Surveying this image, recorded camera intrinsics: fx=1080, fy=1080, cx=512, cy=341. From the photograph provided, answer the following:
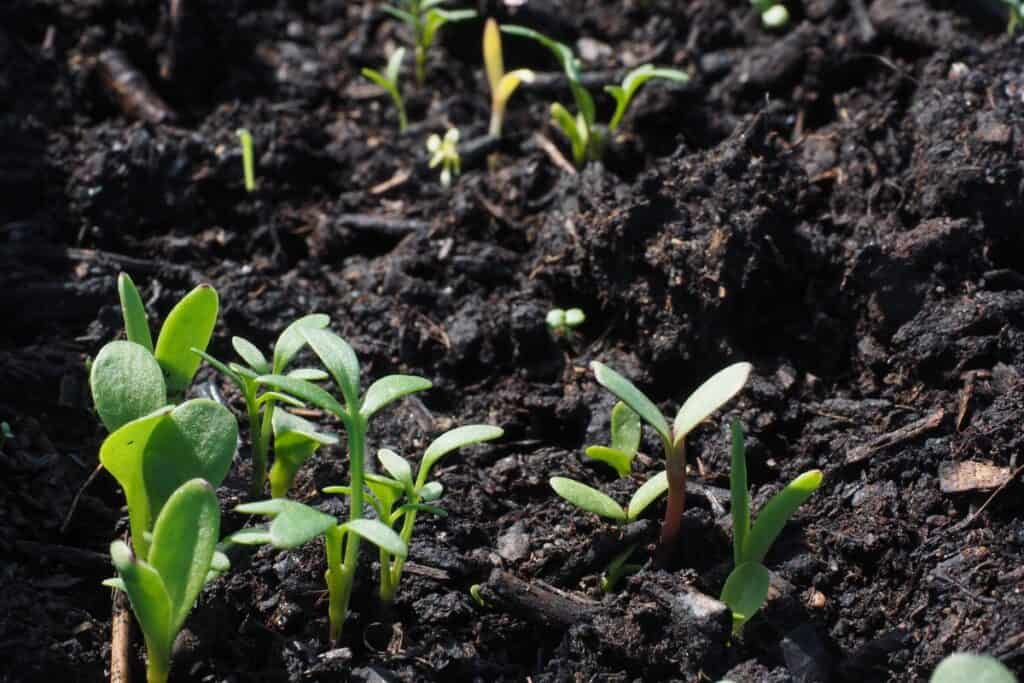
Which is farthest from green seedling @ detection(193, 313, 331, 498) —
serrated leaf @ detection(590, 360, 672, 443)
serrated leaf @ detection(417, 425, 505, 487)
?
serrated leaf @ detection(590, 360, 672, 443)

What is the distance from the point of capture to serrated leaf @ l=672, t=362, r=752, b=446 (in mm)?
1521

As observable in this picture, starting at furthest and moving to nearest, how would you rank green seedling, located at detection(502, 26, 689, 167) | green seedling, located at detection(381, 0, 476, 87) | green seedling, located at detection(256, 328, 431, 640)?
1. green seedling, located at detection(381, 0, 476, 87)
2. green seedling, located at detection(502, 26, 689, 167)
3. green seedling, located at detection(256, 328, 431, 640)

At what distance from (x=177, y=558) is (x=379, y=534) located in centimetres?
27

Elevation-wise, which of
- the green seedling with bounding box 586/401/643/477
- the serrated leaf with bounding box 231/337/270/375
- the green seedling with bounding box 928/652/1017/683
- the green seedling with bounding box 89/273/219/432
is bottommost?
the green seedling with bounding box 586/401/643/477

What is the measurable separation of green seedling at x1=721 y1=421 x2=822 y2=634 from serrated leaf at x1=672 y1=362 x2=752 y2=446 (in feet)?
0.17

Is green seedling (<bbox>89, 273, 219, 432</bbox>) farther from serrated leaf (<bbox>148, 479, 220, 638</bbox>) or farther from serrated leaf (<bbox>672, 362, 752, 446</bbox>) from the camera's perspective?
serrated leaf (<bbox>672, 362, 752, 446</bbox>)

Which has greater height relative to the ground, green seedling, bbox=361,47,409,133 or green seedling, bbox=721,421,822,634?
green seedling, bbox=361,47,409,133

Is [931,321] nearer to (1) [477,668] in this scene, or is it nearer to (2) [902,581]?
(2) [902,581]

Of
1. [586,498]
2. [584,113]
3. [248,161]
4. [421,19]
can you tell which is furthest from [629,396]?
[421,19]

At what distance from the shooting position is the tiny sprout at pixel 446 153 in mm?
2648

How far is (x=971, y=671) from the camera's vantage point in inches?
45.6

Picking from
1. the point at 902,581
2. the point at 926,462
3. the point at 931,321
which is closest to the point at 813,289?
the point at 931,321

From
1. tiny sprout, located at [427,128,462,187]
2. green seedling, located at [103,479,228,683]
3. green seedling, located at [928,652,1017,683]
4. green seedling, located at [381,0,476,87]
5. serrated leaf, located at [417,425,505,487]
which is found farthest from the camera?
green seedling, located at [381,0,476,87]

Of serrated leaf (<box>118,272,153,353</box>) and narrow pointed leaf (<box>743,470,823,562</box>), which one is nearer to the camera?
narrow pointed leaf (<box>743,470,823,562</box>)
